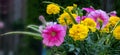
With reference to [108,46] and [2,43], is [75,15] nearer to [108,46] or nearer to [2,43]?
[108,46]

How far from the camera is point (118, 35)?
5.12ft

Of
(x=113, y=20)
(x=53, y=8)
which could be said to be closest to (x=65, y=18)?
(x=53, y=8)

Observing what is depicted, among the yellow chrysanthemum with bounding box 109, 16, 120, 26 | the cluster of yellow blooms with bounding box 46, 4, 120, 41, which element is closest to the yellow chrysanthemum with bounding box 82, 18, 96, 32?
the cluster of yellow blooms with bounding box 46, 4, 120, 41

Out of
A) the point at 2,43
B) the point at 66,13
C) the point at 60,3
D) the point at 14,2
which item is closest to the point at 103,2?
the point at 60,3

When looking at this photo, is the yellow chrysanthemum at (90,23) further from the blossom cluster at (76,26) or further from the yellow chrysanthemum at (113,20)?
the yellow chrysanthemum at (113,20)

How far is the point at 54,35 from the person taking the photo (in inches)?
61.9

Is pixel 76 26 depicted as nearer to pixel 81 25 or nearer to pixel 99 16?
pixel 81 25

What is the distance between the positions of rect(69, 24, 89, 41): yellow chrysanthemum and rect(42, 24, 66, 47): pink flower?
0.04 metres

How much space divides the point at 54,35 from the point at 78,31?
0.33ft

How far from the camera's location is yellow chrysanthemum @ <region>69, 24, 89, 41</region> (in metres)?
1.52

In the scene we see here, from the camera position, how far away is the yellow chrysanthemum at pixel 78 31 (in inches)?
59.9

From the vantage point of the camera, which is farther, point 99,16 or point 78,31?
point 99,16

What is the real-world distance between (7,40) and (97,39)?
2486mm

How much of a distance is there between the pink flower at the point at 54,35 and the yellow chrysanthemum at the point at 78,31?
39 millimetres
